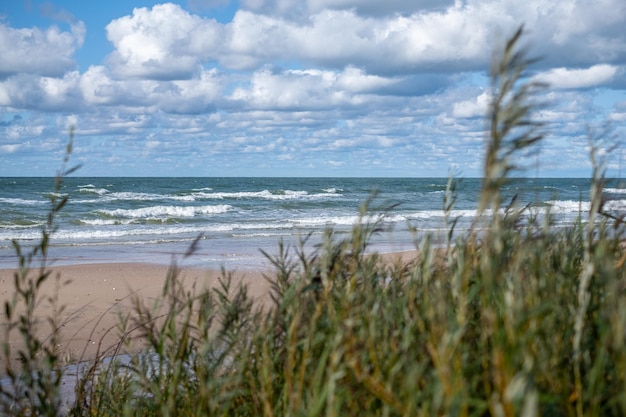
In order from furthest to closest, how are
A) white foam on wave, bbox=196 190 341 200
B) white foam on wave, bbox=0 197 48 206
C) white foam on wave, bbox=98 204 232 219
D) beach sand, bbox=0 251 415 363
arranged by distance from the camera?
white foam on wave, bbox=196 190 341 200, white foam on wave, bbox=0 197 48 206, white foam on wave, bbox=98 204 232 219, beach sand, bbox=0 251 415 363

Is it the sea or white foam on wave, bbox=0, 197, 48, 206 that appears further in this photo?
white foam on wave, bbox=0, 197, 48, 206

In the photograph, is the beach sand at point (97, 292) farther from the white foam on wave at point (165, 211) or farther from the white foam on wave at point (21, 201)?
the white foam on wave at point (21, 201)

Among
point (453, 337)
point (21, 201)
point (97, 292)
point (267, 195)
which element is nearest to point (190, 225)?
point (21, 201)

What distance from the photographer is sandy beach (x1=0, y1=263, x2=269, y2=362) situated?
779cm

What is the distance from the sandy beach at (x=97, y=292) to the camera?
779 centimetres

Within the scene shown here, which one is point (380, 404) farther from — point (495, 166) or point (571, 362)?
point (495, 166)

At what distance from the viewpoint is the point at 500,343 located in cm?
157

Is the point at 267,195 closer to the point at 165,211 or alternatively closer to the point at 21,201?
the point at 165,211

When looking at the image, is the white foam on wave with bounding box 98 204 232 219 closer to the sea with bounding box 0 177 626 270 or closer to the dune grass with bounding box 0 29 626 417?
the sea with bounding box 0 177 626 270

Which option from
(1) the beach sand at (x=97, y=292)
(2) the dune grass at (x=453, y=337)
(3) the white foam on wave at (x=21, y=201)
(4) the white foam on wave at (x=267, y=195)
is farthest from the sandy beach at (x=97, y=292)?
(4) the white foam on wave at (x=267, y=195)

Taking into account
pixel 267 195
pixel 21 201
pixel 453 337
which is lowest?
pixel 21 201

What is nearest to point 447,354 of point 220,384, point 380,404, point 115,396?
point 380,404

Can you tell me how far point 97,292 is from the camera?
10.6m

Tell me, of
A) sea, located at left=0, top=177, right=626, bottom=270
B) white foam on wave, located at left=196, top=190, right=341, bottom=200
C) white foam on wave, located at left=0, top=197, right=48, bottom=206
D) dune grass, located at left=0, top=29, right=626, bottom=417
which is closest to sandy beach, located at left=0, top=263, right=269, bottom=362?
sea, located at left=0, top=177, right=626, bottom=270
